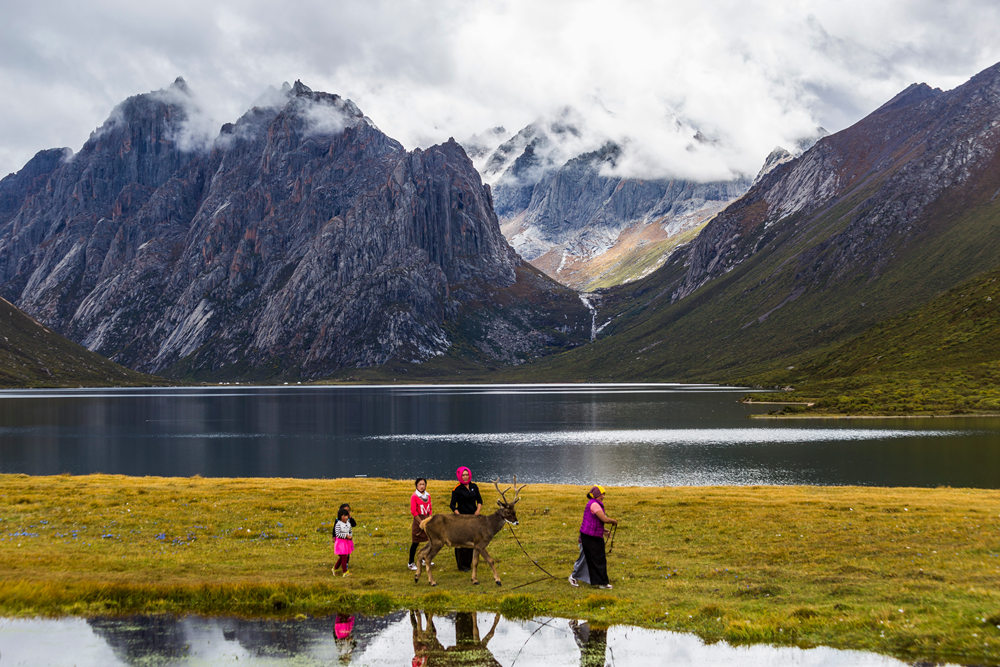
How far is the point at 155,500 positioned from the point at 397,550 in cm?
2258

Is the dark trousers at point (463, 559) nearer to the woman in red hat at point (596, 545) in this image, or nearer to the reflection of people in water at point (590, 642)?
the woman in red hat at point (596, 545)

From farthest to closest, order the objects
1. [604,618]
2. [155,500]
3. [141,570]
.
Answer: [155,500], [141,570], [604,618]

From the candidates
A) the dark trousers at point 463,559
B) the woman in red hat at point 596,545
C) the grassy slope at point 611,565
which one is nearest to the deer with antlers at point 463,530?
the grassy slope at point 611,565

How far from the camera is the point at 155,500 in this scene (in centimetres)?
4441

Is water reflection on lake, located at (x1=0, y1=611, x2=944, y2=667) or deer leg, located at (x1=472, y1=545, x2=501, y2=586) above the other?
deer leg, located at (x1=472, y1=545, x2=501, y2=586)

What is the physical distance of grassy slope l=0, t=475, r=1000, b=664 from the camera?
1922 cm

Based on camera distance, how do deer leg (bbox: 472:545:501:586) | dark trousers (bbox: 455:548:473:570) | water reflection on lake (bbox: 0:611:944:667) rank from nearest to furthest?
water reflection on lake (bbox: 0:611:944:667) < deer leg (bbox: 472:545:501:586) < dark trousers (bbox: 455:548:473:570)

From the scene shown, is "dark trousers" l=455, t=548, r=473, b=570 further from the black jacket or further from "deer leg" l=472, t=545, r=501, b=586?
"deer leg" l=472, t=545, r=501, b=586

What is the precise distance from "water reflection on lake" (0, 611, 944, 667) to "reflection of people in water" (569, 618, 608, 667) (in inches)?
1.0

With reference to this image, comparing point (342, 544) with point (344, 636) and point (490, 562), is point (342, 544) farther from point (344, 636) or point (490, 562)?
point (344, 636)

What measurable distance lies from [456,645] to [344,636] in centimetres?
307

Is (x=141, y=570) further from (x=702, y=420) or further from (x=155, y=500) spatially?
(x=702, y=420)

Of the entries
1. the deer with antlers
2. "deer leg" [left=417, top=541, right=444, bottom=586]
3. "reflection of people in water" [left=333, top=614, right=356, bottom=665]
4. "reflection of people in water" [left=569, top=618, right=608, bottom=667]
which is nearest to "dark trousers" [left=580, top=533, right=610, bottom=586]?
the deer with antlers

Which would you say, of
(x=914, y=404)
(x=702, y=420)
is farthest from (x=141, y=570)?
(x=914, y=404)
